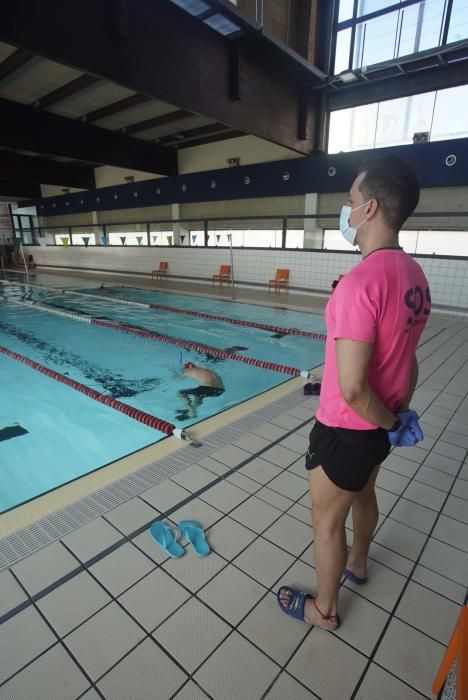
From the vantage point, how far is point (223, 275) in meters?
10.5

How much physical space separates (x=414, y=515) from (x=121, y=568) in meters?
1.44

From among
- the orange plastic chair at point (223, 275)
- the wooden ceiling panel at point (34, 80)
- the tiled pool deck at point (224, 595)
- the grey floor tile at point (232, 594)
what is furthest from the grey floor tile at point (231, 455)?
the orange plastic chair at point (223, 275)

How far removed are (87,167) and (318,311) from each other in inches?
453

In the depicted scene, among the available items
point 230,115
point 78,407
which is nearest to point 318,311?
point 230,115

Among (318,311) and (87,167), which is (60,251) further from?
(318,311)

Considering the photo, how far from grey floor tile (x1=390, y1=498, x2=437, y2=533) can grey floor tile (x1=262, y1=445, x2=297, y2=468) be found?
0.64 metres

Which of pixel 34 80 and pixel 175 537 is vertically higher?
pixel 34 80

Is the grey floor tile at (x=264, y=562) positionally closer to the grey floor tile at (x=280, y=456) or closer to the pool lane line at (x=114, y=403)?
the grey floor tile at (x=280, y=456)

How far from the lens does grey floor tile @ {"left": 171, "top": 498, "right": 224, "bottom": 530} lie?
5.94 ft

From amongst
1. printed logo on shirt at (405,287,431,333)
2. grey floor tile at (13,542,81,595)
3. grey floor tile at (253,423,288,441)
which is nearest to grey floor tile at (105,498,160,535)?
grey floor tile at (13,542,81,595)

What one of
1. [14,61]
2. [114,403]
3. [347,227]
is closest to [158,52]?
[14,61]

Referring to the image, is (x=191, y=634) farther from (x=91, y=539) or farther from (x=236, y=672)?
(x=91, y=539)

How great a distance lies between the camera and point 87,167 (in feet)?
45.6

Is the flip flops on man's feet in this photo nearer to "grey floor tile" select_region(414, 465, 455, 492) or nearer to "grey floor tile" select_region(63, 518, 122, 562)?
"grey floor tile" select_region(63, 518, 122, 562)
